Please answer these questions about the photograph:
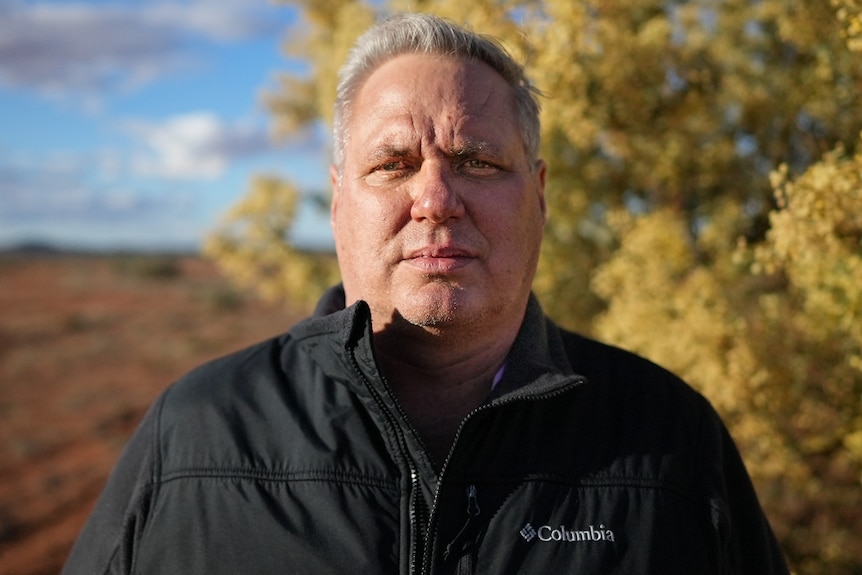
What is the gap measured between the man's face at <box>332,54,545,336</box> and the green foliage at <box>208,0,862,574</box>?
113cm

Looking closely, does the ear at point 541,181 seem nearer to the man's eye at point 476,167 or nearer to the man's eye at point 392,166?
the man's eye at point 476,167

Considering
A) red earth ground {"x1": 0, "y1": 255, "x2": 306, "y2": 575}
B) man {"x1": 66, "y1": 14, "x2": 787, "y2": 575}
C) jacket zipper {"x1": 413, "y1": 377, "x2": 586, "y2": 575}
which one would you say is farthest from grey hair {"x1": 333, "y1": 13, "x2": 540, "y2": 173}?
red earth ground {"x1": 0, "y1": 255, "x2": 306, "y2": 575}

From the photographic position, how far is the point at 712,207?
5.06 meters

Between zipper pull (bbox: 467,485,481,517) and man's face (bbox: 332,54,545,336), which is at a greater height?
man's face (bbox: 332,54,545,336)

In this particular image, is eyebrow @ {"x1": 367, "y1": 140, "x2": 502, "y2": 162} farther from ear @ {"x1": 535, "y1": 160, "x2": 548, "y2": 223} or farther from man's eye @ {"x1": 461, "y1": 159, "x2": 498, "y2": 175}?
ear @ {"x1": 535, "y1": 160, "x2": 548, "y2": 223}

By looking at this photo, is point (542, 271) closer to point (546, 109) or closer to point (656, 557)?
point (546, 109)

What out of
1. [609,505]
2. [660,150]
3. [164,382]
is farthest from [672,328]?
[164,382]

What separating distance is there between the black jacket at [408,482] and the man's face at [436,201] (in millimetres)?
138

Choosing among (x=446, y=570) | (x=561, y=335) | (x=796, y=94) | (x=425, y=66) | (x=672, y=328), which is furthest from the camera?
(x=796, y=94)

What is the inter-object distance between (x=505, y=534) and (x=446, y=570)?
149 millimetres

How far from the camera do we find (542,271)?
533cm

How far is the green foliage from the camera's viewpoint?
3.55m

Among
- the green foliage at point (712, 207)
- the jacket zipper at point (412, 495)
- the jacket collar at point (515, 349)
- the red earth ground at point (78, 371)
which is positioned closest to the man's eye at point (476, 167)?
the jacket collar at point (515, 349)

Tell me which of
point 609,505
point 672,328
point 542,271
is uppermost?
point 542,271
